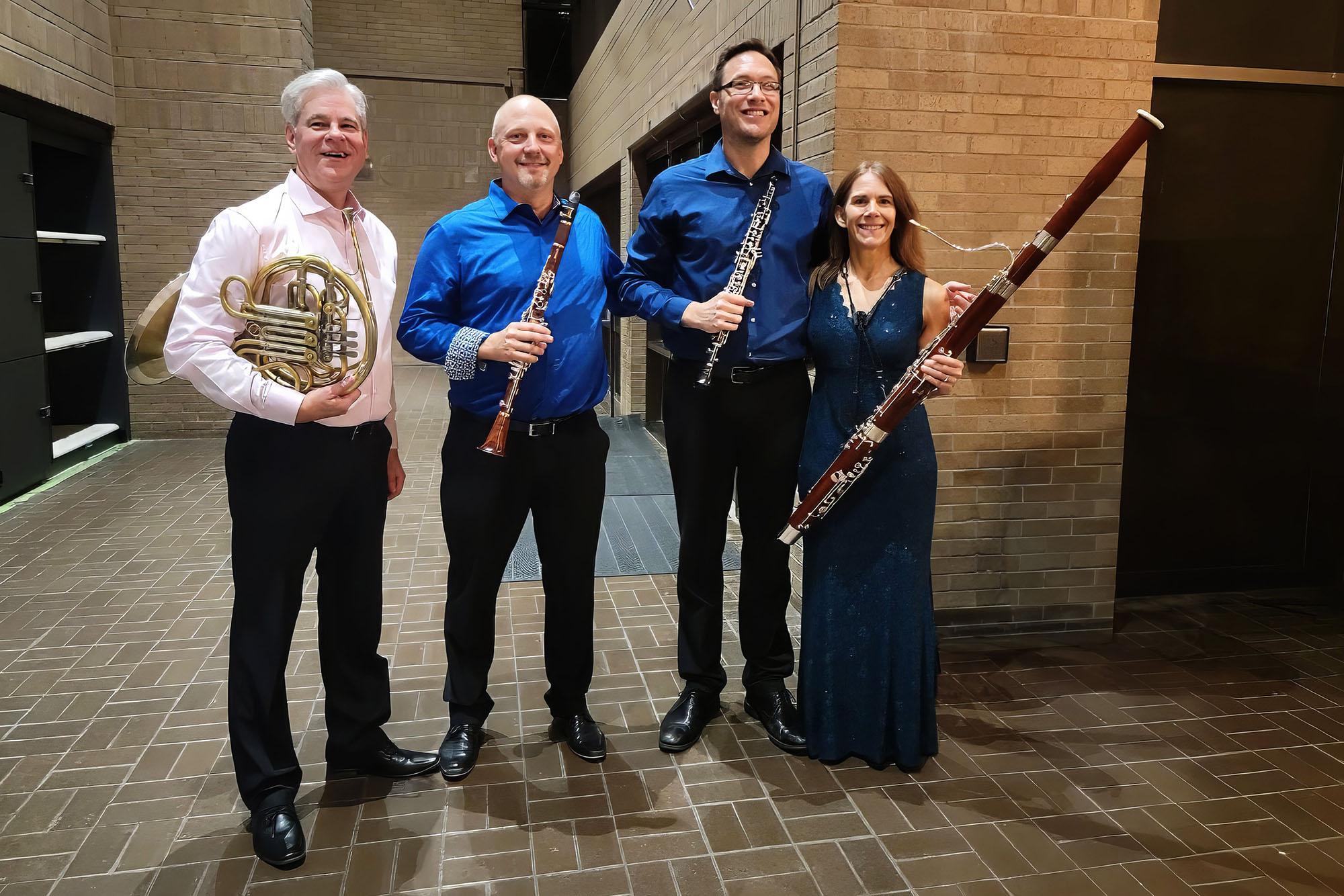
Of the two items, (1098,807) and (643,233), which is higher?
(643,233)

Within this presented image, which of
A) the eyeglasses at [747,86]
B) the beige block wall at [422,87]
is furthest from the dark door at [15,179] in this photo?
the beige block wall at [422,87]

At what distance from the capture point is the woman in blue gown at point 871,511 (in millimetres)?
2861

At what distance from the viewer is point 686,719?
3182mm

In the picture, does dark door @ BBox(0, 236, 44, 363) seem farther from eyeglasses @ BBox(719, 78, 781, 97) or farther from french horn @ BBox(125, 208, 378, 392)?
eyeglasses @ BBox(719, 78, 781, 97)

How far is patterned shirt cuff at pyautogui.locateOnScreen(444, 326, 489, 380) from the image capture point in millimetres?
2619

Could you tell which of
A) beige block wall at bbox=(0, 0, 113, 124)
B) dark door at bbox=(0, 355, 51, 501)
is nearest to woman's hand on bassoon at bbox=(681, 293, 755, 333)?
dark door at bbox=(0, 355, 51, 501)

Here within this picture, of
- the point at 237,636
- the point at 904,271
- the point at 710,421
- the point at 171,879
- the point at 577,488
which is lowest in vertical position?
the point at 171,879

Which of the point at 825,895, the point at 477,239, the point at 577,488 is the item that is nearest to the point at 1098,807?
the point at 825,895

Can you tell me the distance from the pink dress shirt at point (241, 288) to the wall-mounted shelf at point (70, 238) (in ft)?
19.6

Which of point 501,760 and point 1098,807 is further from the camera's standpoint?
point 501,760

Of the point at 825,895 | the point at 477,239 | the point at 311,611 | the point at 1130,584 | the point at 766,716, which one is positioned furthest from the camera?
the point at 1130,584

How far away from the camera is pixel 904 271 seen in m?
2.89

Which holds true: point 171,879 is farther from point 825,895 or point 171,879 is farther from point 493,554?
point 825,895

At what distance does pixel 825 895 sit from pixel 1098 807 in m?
0.99
